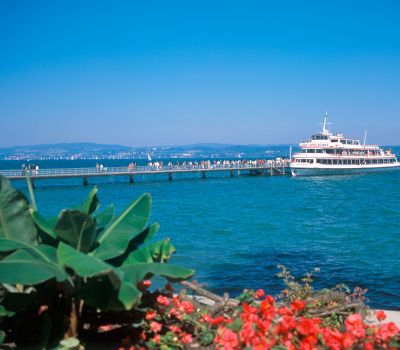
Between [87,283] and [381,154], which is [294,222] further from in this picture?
[381,154]

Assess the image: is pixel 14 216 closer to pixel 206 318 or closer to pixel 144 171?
pixel 206 318

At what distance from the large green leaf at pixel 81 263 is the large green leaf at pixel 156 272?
36 cm

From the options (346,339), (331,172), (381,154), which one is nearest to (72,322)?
(346,339)

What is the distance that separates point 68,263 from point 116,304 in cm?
59

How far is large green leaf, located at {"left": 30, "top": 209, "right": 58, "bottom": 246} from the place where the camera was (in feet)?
16.4

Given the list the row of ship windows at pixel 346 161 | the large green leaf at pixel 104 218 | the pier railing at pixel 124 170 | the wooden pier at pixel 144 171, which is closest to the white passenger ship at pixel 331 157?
the row of ship windows at pixel 346 161

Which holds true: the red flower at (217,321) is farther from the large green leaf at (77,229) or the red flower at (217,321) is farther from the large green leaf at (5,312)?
the large green leaf at (5,312)

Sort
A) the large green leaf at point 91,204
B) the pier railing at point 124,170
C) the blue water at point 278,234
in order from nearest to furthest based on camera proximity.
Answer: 1. the large green leaf at point 91,204
2. the blue water at point 278,234
3. the pier railing at point 124,170

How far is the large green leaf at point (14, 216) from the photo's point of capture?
4902 millimetres

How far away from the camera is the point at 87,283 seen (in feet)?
14.8

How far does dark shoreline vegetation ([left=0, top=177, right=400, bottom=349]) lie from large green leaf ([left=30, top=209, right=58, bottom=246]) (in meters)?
0.01

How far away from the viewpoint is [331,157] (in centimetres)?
6875

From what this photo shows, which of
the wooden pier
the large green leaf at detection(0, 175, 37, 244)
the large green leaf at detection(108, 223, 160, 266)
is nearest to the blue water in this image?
the wooden pier

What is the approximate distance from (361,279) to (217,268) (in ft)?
14.4
